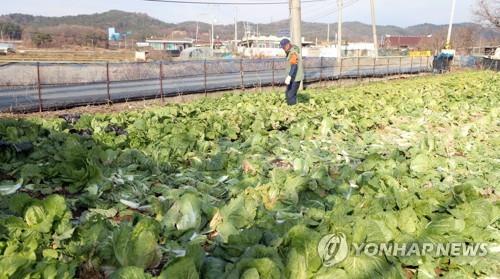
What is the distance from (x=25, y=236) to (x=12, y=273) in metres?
0.61

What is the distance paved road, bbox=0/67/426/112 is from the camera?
44.1 ft

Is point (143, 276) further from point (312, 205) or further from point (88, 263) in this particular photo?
point (312, 205)

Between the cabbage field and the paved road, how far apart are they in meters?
7.15

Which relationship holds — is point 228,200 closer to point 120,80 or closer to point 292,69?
point 292,69

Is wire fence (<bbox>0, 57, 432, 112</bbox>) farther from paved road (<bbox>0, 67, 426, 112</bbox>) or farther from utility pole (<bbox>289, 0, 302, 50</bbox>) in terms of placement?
utility pole (<bbox>289, 0, 302, 50</bbox>)

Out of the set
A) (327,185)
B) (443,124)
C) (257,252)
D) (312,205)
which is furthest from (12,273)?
(443,124)

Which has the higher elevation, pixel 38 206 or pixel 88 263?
pixel 38 206

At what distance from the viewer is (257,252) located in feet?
8.16

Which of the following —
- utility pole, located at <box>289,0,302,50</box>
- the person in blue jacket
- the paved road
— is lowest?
the paved road

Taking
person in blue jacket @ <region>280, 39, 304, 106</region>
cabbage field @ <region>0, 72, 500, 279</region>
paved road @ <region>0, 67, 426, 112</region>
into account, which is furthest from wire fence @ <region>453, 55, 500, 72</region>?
cabbage field @ <region>0, 72, 500, 279</region>

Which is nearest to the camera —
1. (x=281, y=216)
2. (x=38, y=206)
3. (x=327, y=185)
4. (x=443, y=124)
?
(x=38, y=206)
